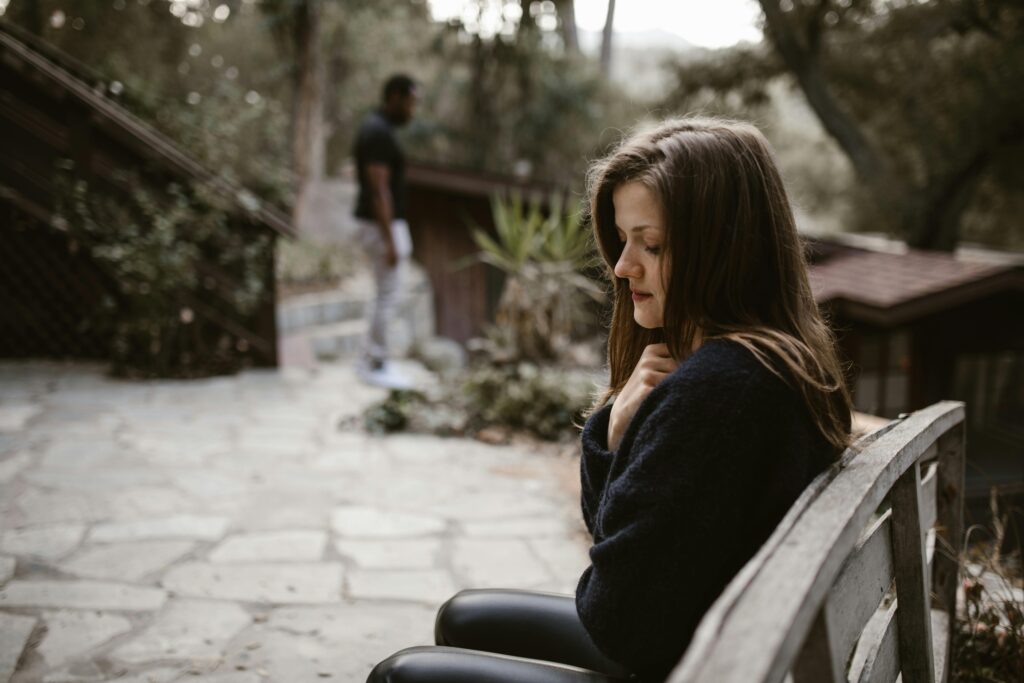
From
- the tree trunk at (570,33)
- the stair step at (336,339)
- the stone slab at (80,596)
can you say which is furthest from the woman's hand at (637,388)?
the tree trunk at (570,33)

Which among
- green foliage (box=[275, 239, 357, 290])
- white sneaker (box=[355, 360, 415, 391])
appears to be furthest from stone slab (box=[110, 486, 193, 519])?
green foliage (box=[275, 239, 357, 290])

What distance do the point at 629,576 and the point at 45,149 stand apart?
6.61m

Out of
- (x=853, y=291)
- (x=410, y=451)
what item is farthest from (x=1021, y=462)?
(x=410, y=451)

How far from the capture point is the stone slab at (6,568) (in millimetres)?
2795

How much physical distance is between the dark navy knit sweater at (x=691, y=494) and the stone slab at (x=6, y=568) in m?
2.48

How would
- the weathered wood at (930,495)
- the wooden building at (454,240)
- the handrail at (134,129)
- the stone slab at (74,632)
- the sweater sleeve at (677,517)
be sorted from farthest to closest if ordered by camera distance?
the wooden building at (454,240), the handrail at (134,129), the stone slab at (74,632), the weathered wood at (930,495), the sweater sleeve at (677,517)

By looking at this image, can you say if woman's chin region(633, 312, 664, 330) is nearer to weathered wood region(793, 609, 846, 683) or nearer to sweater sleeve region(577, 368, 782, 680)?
sweater sleeve region(577, 368, 782, 680)

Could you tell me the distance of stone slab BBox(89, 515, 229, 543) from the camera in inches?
129

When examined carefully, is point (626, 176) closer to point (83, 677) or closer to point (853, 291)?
point (83, 677)

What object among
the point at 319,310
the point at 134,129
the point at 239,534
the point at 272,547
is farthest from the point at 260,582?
the point at 319,310

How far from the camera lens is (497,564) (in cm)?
327

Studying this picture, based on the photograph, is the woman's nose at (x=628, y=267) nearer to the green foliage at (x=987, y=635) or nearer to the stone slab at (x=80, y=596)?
the green foliage at (x=987, y=635)

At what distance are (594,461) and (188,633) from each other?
181cm

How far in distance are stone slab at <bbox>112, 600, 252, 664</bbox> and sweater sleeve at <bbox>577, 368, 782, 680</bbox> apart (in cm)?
172
